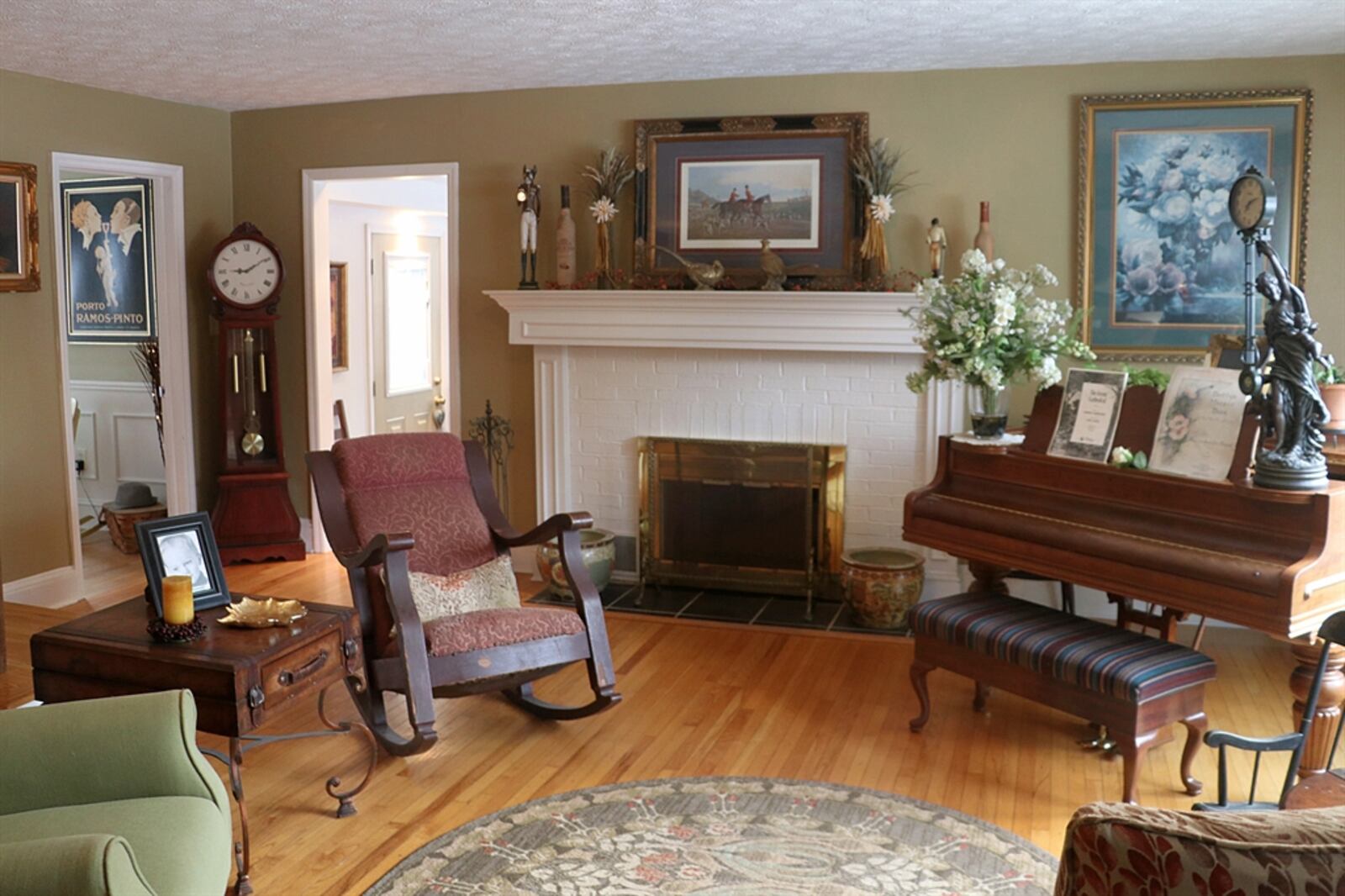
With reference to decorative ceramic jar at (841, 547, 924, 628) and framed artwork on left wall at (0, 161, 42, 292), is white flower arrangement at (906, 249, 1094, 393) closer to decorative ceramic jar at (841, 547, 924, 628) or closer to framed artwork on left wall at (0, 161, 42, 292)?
decorative ceramic jar at (841, 547, 924, 628)

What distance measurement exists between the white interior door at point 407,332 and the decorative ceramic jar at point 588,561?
10.0 feet

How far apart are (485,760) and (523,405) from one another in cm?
267

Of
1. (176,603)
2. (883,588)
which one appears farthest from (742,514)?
(176,603)

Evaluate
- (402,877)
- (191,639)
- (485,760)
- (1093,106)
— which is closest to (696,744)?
(485,760)

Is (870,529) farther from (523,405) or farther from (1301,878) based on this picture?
(1301,878)

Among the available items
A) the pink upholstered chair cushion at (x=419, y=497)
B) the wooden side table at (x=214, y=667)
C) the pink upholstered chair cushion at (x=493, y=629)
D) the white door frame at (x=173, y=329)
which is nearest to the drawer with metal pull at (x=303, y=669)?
the wooden side table at (x=214, y=667)

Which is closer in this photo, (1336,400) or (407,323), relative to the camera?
(1336,400)

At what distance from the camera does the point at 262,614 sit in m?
3.25

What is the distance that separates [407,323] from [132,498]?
252cm

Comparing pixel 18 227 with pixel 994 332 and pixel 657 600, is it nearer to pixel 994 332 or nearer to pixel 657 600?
pixel 657 600

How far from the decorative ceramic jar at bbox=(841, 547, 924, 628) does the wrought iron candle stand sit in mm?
1886

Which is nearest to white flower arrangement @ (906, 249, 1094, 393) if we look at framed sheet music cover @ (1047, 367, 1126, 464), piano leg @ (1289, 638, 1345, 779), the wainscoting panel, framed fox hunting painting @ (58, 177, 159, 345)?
framed sheet music cover @ (1047, 367, 1126, 464)

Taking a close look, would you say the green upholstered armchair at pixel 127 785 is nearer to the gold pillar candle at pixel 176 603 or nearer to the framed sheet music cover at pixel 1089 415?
the gold pillar candle at pixel 176 603

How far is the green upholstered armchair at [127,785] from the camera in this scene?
2.24 m
